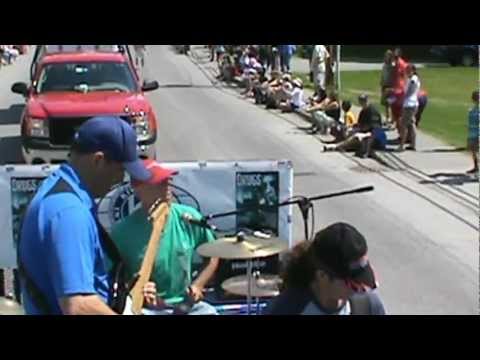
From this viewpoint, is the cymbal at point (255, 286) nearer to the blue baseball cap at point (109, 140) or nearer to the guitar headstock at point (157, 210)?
the guitar headstock at point (157, 210)

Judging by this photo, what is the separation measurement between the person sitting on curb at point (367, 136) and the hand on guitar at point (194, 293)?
11470 mm

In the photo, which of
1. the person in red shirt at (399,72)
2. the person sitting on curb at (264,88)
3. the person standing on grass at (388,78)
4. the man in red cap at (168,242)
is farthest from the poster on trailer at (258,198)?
the person sitting on curb at (264,88)

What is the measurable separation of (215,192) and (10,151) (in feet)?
36.4

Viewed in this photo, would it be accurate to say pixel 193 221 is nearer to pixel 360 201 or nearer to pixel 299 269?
pixel 299 269

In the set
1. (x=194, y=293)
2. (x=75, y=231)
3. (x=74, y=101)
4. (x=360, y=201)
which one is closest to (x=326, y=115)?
(x=74, y=101)

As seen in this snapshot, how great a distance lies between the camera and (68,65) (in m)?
16.0

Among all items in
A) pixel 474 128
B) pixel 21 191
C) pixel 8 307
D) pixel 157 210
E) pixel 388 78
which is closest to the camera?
pixel 8 307

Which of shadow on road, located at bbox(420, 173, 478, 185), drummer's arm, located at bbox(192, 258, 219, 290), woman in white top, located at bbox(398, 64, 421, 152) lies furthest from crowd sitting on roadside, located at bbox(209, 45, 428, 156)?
drummer's arm, located at bbox(192, 258, 219, 290)

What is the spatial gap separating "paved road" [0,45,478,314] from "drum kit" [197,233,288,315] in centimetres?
179

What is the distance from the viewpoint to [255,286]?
6.67 meters

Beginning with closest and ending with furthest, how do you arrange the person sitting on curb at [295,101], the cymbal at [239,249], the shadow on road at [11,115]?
the cymbal at [239,249] < the shadow on road at [11,115] < the person sitting on curb at [295,101]

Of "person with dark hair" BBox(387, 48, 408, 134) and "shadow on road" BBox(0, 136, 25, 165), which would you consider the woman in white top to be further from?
"shadow on road" BBox(0, 136, 25, 165)

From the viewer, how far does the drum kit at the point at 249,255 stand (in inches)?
235

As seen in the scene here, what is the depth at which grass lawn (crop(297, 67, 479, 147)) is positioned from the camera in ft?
66.0
